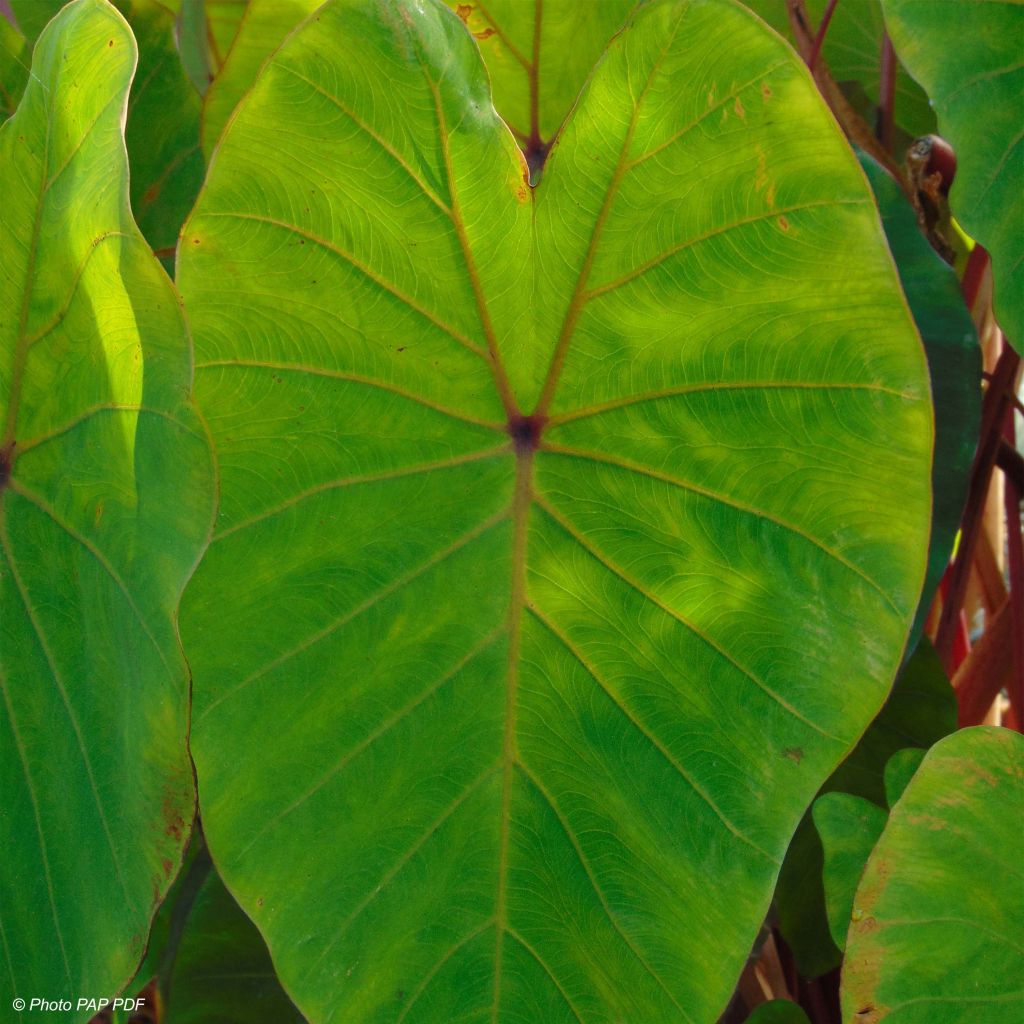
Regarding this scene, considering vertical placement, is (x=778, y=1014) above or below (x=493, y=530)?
below

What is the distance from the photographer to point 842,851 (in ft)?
2.12

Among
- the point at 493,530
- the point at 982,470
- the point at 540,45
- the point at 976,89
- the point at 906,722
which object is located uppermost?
the point at 540,45

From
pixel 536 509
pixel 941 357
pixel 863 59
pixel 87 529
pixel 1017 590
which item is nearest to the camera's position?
pixel 87 529

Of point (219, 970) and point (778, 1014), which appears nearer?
point (778, 1014)

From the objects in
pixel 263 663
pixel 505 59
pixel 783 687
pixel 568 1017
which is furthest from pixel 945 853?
pixel 505 59

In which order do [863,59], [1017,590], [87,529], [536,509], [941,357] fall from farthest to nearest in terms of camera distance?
[863,59], [1017,590], [941,357], [536,509], [87,529]

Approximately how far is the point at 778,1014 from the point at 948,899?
256 millimetres

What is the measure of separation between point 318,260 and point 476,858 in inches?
14.8

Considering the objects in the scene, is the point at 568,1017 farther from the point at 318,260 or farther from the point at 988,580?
the point at 988,580

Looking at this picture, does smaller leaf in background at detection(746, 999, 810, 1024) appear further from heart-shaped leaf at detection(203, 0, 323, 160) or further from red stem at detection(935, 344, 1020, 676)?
heart-shaped leaf at detection(203, 0, 323, 160)

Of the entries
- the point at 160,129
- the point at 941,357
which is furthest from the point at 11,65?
the point at 941,357

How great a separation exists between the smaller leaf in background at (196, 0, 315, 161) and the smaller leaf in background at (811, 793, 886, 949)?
705 millimetres

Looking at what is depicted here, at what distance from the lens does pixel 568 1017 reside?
0.61 meters

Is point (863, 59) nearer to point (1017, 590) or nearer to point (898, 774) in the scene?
point (1017, 590)
